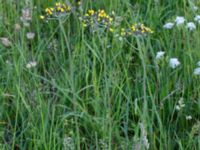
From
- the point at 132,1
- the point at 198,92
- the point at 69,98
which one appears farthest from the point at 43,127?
the point at 132,1

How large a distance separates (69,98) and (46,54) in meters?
0.43

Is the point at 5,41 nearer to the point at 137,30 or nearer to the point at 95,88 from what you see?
the point at 95,88

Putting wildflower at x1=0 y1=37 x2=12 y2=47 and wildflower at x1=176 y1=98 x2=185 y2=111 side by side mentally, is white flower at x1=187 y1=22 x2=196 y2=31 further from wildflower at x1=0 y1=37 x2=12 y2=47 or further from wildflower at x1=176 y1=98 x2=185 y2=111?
wildflower at x1=0 y1=37 x2=12 y2=47

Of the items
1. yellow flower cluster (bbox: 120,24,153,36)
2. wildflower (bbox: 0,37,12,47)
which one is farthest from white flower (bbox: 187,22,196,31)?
wildflower (bbox: 0,37,12,47)

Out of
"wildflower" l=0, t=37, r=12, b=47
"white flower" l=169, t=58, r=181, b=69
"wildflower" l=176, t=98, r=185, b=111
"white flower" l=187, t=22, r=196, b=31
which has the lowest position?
"wildflower" l=176, t=98, r=185, b=111

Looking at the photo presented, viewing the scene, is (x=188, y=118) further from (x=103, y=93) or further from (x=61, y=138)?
(x=61, y=138)

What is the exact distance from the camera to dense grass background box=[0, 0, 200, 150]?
89.9 inches

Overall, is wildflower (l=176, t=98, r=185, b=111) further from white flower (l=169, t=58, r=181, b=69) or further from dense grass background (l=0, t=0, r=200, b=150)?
white flower (l=169, t=58, r=181, b=69)

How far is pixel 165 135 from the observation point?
7.54ft

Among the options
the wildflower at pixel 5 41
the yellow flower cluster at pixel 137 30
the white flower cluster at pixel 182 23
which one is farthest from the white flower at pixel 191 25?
the wildflower at pixel 5 41

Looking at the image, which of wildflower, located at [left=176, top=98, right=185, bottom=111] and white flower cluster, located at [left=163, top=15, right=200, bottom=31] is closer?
wildflower, located at [left=176, top=98, right=185, bottom=111]

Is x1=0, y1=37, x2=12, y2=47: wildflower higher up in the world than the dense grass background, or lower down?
higher up

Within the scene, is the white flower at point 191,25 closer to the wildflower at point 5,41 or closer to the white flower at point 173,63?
the white flower at point 173,63

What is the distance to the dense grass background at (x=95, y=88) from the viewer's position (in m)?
2.28
